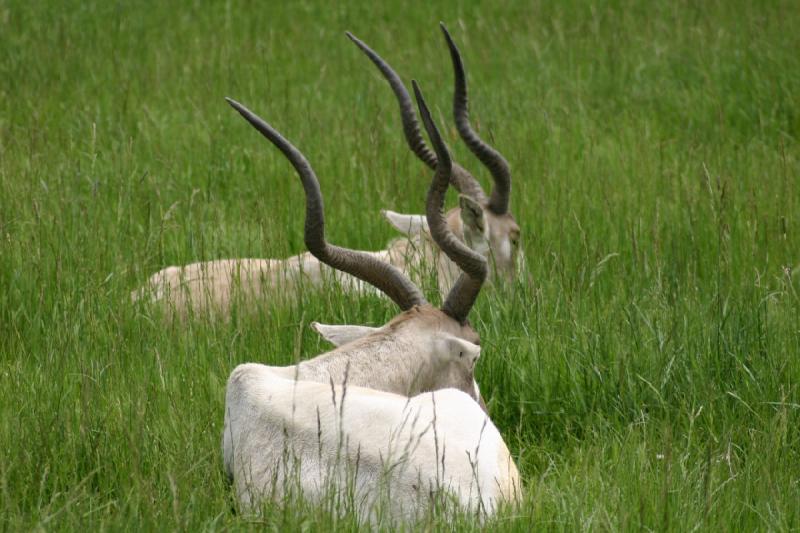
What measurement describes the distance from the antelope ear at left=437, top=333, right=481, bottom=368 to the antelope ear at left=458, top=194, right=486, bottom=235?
7.18 feet

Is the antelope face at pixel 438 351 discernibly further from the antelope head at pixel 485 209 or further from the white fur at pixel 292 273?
the antelope head at pixel 485 209

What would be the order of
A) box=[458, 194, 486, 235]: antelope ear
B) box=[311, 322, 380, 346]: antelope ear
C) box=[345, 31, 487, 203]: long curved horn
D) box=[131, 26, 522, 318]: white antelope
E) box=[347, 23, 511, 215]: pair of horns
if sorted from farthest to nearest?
box=[458, 194, 486, 235]: antelope ear, box=[347, 23, 511, 215]: pair of horns, box=[131, 26, 522, 318]: white antelope, box=[345, 31, 487, 203]: long curved horn, box=[311, 322, 380, 346]: antelope ear

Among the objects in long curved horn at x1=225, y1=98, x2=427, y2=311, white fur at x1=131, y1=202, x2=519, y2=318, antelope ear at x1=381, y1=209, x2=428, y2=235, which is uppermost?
long curved horn at x1=225, y1=98, x2=427, y2=311

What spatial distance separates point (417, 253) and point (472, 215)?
1.28 feet

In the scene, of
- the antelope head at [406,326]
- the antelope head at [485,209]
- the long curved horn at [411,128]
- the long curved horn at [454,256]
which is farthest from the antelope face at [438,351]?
the antelope head at [485,209]

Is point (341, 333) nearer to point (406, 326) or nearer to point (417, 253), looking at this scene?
point (406, 326)

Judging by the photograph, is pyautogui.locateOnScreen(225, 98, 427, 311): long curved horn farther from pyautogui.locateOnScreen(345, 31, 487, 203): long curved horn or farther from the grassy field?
pyautogui.locateOnScreen(345, 31, 487, 203): long curved horn

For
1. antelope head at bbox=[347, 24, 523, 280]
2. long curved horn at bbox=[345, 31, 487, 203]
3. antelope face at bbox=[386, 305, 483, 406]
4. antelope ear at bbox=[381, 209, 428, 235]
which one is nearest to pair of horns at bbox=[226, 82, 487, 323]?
antelope face at bbox=[386, 305, 483, 406]

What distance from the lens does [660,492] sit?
13.3 ft

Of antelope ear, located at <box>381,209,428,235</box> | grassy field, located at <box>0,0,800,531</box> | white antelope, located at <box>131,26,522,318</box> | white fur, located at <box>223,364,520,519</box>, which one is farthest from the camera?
antelope ear, located at <box>381,209,428,235</box>

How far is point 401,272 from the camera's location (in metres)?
5.18

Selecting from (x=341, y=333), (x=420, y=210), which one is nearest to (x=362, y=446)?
(x=341, y=333)

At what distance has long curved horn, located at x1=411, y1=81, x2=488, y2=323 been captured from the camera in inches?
200

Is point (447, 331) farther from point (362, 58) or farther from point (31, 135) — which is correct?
point (362, 58)
